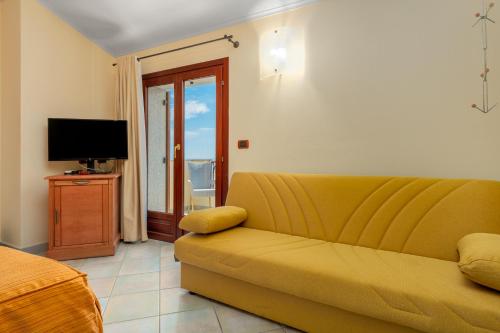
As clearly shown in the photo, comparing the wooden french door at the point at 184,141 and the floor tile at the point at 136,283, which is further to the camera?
the wooden french door at the point at 184,141

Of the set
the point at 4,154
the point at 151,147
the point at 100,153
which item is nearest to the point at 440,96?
the point at 151,147

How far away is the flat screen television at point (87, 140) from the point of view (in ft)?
8.94

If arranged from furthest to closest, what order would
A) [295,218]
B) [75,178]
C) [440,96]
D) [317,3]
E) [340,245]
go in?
[75,178] < [317,3] < [295,218] < [440,96] < [340,245]

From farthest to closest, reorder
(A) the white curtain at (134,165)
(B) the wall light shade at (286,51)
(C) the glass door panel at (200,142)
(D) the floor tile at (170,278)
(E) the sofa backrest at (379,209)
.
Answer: (A) the white curtain at (134,165) → (C) the glass door panel at (200,142) → (B) the wall light shade at (286,51) → (D) the floor tile at (170,278) → (E) the sofa backrest at (379,209)

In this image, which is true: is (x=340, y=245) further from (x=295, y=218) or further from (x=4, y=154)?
(x=4, y=154)

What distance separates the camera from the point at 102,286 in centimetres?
205

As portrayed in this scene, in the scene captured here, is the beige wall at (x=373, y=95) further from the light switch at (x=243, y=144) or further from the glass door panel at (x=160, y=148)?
the glass door panel at (x=160, y=148)

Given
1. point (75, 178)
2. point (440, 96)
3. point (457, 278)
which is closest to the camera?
point (457, 278)

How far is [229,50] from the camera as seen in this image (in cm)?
282

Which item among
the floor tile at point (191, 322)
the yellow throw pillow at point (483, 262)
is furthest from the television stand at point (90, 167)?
the yellow throw pillow at point (483, 262)

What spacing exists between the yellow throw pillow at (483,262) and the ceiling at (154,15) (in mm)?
2348

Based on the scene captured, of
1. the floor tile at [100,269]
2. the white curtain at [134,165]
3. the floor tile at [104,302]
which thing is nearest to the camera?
the floor tile at [104,302]

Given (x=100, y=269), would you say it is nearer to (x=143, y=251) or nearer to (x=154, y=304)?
(x=143, y=251)

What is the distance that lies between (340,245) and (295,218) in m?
0.41
